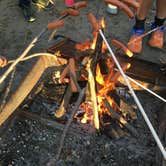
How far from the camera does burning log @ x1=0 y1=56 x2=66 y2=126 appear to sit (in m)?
3.65

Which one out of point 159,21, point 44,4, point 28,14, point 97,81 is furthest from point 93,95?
point 44,4

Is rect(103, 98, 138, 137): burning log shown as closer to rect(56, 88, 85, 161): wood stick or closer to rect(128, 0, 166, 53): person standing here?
rect(56, 88, 85, 161): wood stick

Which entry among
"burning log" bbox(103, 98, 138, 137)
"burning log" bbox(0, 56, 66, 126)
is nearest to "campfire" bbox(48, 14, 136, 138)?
"burning log" bbox(103, 98, 138, 137)

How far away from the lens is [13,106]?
3689mm

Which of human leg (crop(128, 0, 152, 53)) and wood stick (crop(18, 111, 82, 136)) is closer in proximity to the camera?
wood stick (crop(18, 111, 82, 136))

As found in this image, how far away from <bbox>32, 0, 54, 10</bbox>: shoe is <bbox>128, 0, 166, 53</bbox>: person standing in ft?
4.80

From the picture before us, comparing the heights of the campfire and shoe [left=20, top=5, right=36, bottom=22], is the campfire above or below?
above

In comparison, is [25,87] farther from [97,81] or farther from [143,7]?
[143,7]

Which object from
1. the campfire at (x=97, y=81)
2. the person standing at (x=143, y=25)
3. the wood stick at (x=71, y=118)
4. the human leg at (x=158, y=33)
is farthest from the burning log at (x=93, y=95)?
the human leg at (x=158, y=33)

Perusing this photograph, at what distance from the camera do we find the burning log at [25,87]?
12.0 ft

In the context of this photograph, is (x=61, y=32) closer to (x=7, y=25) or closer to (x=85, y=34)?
(x=85, y=34)

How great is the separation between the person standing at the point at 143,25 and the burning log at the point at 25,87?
4.78 ft

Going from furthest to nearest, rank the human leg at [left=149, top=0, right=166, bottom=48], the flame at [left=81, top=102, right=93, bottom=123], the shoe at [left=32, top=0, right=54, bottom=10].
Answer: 1. the shoe at [left=32, top=0, right=54, bottom=10]
2. the human leg at [left=149, top=0, right=166, bottom=48]
3. the flame at [left=81, top=102, right=93, bottom=123]

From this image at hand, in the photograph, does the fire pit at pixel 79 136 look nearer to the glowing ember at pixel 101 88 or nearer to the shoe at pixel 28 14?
the glowing ember at pixel 101 88
